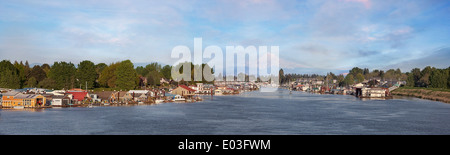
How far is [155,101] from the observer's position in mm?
52594

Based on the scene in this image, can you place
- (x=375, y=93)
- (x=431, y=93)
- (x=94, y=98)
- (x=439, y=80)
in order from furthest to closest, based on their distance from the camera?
(x=439, y=80) < (x=375, y=93) < (x=431, y=93) < (x=94, y=98)

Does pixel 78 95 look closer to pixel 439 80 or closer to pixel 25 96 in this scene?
pixel 25 96

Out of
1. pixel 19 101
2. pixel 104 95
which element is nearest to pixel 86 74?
pixel 104 95

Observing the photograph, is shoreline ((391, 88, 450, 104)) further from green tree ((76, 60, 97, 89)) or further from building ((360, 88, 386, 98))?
green tree ((76, 60, 97, 89))

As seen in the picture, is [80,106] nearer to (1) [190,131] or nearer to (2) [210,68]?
(1) [190,131]

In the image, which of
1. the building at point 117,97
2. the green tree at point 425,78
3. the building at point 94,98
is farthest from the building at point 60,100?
the green tree at point 425,78

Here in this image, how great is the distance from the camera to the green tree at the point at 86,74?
2534 inches

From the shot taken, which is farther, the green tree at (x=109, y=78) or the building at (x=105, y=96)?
the green tree at (x=109, y=78)

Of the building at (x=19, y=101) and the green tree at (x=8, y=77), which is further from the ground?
the green tree at (x=8, y=77)

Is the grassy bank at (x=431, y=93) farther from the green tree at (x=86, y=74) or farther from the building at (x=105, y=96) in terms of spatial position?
the green tree at (x=86, y=74)

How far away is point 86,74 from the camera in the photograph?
6469 centimetres

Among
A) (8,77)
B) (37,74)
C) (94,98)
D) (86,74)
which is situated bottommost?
(94,98)

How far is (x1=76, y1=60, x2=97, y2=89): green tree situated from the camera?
64375 mm

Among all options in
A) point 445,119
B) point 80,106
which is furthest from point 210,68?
point 445,119
